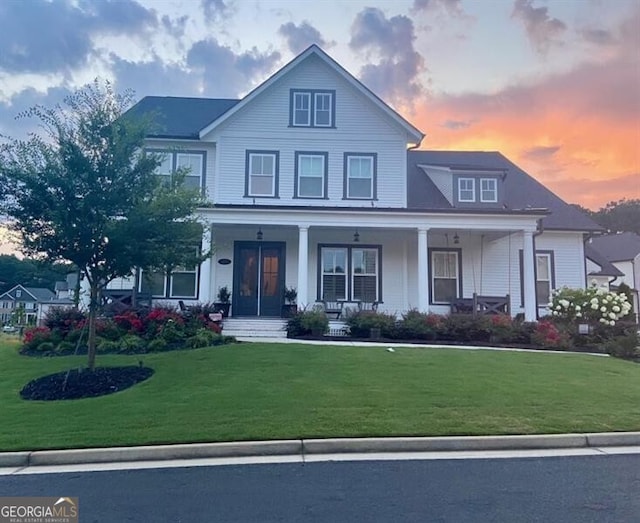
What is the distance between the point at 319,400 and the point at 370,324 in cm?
686

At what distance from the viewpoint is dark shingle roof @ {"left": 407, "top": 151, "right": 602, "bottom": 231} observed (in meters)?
17.5

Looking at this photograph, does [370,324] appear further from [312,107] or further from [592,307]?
[312,107]

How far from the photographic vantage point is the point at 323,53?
16.9 metres

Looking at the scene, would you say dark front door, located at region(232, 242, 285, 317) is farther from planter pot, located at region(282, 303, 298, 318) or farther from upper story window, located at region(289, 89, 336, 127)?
upper story window, located at region(289, 89, 336, 127)

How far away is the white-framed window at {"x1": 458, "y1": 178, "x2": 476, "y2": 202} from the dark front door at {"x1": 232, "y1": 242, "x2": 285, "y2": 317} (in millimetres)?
6697

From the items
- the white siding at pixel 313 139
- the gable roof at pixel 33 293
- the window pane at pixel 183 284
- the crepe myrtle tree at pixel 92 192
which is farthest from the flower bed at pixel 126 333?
the gable roof at pixel 33 293

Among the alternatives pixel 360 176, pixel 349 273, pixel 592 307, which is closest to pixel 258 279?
pixel 349 273

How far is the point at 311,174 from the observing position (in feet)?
55.2

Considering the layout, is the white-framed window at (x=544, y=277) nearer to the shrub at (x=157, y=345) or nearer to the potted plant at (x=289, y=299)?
the potted plant at (x=289, y=299)

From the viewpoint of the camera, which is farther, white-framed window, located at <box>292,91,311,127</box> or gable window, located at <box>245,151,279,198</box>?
white-framed window, located at <box>292,91,311,127</box>

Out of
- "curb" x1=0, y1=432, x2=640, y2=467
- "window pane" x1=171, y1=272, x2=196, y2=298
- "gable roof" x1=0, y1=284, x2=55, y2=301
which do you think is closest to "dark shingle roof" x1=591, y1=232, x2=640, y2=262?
"window pane" x1=171, y1=272, x2=196, y2=298

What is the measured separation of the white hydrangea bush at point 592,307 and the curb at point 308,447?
9.14m

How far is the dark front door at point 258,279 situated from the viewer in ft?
53.4

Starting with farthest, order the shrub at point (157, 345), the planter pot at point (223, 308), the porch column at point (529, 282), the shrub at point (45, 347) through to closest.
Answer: the planter pot at point (223, 308) < the porch column at point (529, 282) < the shrub at point (45, 347) < the shrub at point (157, 345)
